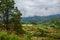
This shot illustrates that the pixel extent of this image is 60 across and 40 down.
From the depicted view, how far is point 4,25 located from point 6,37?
1480 cm

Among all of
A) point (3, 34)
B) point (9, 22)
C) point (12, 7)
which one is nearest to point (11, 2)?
point (12, 7)

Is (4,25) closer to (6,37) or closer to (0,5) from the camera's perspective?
(0,5)

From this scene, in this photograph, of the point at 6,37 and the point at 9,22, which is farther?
the point at 9,22

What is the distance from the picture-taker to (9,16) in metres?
31.4

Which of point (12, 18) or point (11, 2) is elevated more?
point (11, 2)

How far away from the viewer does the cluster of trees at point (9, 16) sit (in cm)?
3049

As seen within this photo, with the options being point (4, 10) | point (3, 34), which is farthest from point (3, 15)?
point (3, 34)

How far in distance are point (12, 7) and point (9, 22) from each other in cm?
214

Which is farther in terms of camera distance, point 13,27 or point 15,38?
point 13,27

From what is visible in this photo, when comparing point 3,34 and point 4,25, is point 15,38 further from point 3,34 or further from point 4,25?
point 4,25

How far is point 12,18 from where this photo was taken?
102ft

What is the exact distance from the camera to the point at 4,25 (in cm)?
3062

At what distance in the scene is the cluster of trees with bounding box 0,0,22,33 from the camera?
30.5m

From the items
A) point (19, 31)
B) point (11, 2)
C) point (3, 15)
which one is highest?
point (11, 2)
